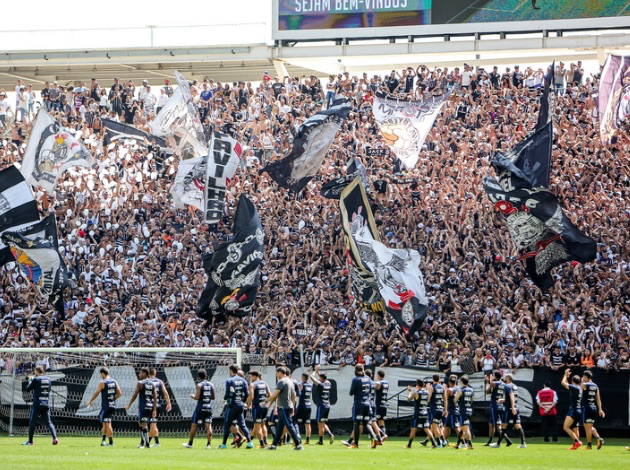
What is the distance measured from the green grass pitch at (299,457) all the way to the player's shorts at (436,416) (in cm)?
81

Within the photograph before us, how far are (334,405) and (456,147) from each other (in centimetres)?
1248

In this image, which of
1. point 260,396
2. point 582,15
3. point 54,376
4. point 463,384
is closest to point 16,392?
point 54,376

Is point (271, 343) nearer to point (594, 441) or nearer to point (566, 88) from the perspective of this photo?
point (594, 441)

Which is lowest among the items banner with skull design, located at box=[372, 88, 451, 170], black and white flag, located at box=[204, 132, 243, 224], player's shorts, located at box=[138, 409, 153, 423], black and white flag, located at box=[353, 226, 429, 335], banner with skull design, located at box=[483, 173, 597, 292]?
player's shorts, located at box=[138, 409, 153, 423]

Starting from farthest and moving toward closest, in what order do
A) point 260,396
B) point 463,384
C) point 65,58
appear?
point 65,58 → point 463,384 → point 260,396

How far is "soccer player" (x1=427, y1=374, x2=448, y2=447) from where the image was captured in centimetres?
2519

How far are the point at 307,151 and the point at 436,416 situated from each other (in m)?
11.0

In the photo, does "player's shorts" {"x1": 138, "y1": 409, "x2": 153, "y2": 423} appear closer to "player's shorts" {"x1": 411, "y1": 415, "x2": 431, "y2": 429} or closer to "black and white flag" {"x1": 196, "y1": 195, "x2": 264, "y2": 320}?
"player's shorts" {"x1": 411, "y1": 415, "x2": 431, "y2": 429}

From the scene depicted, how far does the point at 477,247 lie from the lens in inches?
1300

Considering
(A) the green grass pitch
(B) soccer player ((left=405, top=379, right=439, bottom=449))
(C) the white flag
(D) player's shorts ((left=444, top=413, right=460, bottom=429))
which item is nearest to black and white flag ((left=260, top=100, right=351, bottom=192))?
(C) the white flag

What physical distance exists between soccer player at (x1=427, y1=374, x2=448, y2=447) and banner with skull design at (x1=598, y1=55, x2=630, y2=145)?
973 cm

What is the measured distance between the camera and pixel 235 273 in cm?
3100

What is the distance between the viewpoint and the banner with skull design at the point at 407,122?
33.8m

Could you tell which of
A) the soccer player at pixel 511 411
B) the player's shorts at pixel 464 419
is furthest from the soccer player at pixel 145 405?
the soccer player at pixel 511 411
